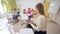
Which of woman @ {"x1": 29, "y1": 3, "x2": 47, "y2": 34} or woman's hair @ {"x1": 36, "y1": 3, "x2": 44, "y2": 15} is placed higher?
woman's hair @ {"x1": 36, "y1": 3, "x2": 44, "y2": 15}

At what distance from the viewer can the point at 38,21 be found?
646 millimetres

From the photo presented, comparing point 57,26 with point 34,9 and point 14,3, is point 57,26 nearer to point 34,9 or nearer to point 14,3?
point 34,9

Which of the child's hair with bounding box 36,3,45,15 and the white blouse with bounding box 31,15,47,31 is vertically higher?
the child's hair with bounding box 36,3,45,15

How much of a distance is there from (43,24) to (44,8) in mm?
99

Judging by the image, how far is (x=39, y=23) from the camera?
644 mm

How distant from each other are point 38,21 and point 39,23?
0.01m

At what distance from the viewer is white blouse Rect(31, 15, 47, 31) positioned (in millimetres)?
622

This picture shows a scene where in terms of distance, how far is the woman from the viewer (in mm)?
623

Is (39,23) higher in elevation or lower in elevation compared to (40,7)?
lower

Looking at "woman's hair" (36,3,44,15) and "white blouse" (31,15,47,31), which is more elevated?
"woman's hair" (36,3,44,15)

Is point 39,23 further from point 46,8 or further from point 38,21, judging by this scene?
point 46,8

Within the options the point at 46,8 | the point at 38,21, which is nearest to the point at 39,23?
the point at 38,21

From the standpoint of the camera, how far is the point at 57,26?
53cm

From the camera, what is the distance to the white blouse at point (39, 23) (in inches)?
24.5
